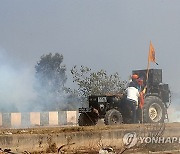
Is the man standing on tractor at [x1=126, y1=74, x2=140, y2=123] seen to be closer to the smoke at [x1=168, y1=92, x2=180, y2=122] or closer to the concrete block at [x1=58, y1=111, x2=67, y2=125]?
the smoke at [x1=168, y1=92, x2=180, y2=122]

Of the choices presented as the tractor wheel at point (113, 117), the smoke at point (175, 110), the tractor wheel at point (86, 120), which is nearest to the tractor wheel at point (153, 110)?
the tractor wheel at point (113, 117)

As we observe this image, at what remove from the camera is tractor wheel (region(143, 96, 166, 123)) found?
1580 cm

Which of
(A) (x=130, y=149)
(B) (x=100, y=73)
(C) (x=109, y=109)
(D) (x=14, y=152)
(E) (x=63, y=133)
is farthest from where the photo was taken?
(B) (x=100, y=73)

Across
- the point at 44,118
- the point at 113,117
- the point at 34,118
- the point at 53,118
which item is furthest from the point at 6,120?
the point at 113,117

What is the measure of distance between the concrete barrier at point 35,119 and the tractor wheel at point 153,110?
1379 centimetres

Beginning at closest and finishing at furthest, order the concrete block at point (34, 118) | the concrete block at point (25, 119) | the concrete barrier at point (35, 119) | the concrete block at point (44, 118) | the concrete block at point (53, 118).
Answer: the concrete barrier at point (35, 119) < the concrete block at point (25, 119) < the concrete block at point (34, 118) < the concrete block at point (44, 118) < the concrete block at point (53, 118)

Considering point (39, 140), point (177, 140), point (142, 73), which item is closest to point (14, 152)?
point (39, 140)

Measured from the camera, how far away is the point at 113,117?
15812 mm

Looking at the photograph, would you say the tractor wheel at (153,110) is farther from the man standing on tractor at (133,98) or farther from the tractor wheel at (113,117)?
the tractor wheel at (113,117)

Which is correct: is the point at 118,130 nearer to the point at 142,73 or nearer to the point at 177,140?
the point at 177,140

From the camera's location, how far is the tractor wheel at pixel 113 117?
1562cm

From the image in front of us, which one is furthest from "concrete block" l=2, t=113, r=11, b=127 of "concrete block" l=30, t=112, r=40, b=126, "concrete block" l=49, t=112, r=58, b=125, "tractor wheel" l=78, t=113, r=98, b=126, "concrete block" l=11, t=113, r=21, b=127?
"tractor wheel" l=78, t=113, r=98, b=126

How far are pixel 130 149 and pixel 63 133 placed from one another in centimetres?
186

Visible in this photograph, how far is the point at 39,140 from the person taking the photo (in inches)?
406
